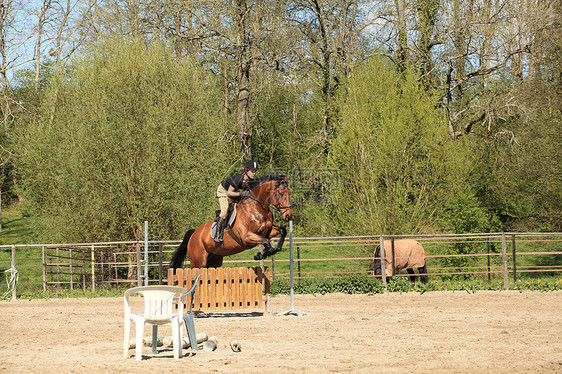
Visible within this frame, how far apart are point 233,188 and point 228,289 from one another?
7.20 ft

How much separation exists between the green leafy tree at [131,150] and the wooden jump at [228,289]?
7.87 m

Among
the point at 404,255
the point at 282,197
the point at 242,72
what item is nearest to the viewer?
the point at 282,197

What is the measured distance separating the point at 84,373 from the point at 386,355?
391 cm

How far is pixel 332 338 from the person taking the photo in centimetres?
1010

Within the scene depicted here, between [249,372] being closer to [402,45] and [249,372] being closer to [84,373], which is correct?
[84,373]

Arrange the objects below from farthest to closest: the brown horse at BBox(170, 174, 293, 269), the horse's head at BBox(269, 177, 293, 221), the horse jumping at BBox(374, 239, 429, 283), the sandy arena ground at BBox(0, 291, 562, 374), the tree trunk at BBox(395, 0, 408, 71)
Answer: the tree trunk at BBox(395, 0, 408, 71) < the horse jumping at BBox(374, 239, 429, 283) < the brown horse at BBox(170, 174, 293, 269) < the horse's head at BBox(269, 177, 293, 221) < the sandy arena ground at BBox(0, 291, 562, 374)

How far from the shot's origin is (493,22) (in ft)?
84.9

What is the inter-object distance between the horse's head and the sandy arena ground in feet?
7.22

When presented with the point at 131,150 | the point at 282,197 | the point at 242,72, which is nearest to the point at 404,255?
the point at 282,197

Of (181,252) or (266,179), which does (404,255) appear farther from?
(266,179)

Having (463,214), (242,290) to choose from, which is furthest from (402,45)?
(242,290)

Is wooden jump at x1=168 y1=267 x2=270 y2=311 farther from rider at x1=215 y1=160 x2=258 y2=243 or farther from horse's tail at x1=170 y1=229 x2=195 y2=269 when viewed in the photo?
horse's tail at x1=170 y1=229 x2=195 y2=269

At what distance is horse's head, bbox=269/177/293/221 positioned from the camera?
40.9 feet

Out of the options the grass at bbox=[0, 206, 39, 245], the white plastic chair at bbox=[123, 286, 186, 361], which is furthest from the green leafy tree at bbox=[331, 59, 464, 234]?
the grass at bbox=[0, 206, 39, 245]
